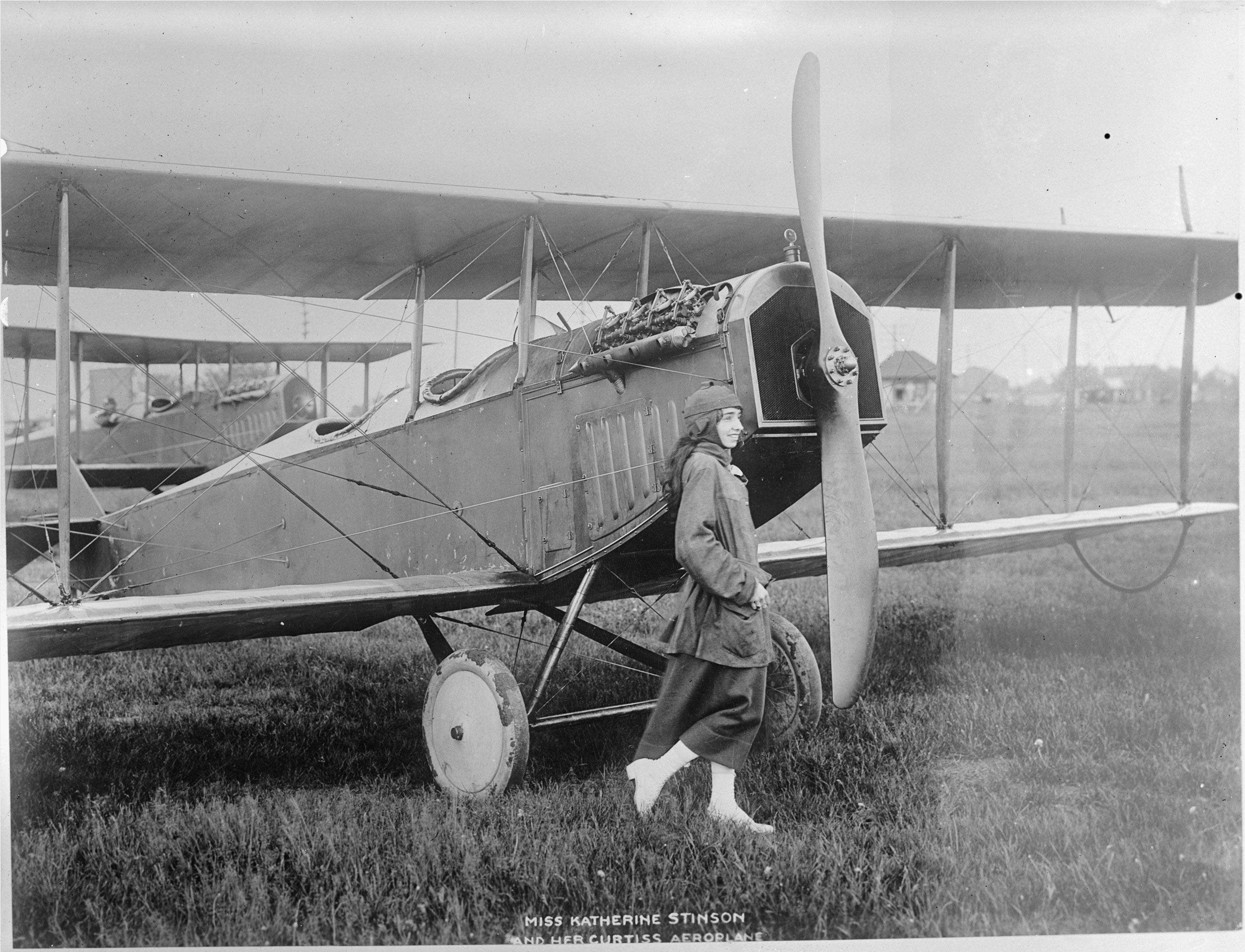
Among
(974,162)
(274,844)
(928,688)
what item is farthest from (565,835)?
(974,162)

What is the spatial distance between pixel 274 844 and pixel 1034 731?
125 inches

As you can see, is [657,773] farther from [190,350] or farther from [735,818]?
[190,350]

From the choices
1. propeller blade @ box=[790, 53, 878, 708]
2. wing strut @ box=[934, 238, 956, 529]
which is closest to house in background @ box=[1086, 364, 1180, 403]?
wing strut @ box=[934, 238, 956, 529]

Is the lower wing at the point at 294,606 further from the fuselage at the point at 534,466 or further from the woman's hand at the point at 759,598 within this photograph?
the woman's hand at the point at 759,598

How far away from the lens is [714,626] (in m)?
3.51

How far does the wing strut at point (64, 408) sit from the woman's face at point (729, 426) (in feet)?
7.80

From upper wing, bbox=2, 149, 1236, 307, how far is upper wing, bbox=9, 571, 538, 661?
5.50 ft

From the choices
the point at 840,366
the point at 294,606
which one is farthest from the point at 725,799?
the point at 294,606

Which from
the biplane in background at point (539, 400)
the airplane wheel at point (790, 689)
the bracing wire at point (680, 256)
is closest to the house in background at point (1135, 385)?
the biplane in background at point (539, 400)

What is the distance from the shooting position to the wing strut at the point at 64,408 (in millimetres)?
3549

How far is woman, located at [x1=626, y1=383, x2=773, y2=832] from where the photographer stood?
11.4 ft

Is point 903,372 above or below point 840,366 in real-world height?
above

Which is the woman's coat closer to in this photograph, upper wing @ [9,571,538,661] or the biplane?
upper wing @ [9,571,538,661]

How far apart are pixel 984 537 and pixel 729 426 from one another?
257 centimetres
